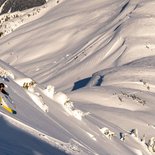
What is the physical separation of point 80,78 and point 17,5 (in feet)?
144

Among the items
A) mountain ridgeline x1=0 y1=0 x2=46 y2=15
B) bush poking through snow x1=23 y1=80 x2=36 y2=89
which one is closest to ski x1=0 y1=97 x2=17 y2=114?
bush poking through snow x1=23 y1=80 x2=36 y2=89

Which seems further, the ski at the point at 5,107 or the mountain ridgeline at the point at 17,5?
the mountain ridgeline at the point at 17,5

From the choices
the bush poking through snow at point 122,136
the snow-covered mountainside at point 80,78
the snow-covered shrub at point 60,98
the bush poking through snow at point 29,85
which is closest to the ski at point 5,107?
the snow-covered mountainside at point 80,78

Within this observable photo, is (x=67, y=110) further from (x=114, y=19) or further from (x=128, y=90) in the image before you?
(x=114, y=19)

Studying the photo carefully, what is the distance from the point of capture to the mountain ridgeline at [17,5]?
9325 centimetres

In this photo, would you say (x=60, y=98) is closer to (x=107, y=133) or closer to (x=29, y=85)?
(x=29, y=85)

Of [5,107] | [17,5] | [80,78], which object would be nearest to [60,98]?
[5,107]

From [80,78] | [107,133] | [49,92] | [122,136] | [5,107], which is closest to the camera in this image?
[5,107]

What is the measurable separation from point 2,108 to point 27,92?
397 cm

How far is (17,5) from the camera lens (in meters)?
94.4

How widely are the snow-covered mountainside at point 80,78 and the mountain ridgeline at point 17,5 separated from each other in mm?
2789

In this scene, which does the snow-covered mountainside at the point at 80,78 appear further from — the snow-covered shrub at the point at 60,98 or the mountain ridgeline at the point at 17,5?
the mountain ridgeline at the point at 17,5

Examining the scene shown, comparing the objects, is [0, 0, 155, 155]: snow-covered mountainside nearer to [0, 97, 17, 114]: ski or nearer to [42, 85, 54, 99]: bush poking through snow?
[42, 85, 54, 99]: bush poking through snow

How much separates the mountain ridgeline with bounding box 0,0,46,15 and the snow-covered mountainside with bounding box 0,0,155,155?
2789mm
